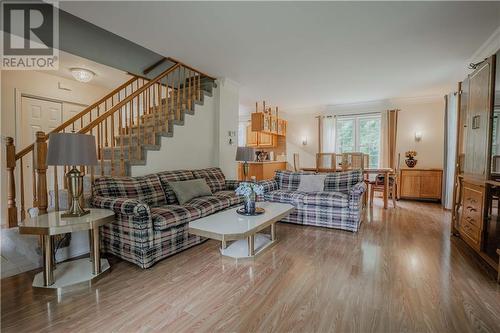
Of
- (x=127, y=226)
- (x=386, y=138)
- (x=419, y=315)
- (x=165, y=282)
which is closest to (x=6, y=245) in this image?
(x=127, y=226)

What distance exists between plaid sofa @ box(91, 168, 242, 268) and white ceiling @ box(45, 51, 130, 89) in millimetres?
2138

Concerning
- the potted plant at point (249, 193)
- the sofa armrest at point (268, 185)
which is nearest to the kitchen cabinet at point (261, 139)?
the sofa armrest at point (268, 185)

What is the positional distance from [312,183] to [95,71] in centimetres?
421

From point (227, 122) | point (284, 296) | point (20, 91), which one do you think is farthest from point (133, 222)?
point (20, 91)

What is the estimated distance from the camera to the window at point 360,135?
6531mm

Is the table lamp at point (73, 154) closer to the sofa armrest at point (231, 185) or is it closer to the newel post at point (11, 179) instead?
the newel post at point (11, 179)

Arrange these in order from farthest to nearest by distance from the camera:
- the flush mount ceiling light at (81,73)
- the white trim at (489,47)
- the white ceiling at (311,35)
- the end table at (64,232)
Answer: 1. the flush mount ceiling light at (81,73)
2. the white trim at (489,47)
3. the white ceiling at (311,35)
4. the end table at (64,232)

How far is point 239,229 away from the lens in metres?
2.20

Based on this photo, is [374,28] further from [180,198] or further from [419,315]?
[180,198]

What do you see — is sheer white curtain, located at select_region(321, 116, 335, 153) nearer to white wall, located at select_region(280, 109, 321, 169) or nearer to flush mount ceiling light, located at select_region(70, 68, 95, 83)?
white wall, located at select_region(280, 109, 321, 169)

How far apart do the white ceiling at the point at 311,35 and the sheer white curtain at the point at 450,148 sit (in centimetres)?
58

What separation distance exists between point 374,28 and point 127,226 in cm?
343

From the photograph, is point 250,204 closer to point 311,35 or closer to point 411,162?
point 311,35

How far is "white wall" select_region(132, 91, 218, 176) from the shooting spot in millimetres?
3654
